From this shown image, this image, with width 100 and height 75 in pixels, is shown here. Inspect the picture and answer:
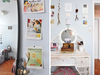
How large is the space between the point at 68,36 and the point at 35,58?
1.73 meters

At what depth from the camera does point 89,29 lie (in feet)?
7.75

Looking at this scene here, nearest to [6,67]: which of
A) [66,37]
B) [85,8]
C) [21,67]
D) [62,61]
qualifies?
[21,67]

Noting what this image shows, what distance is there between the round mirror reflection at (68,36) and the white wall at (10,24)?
5.81ft

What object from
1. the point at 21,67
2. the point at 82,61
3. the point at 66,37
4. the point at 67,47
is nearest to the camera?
the point at 21,67

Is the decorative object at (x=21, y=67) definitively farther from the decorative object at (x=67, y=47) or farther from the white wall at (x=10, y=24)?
the decorative object at (x=67, y=47)

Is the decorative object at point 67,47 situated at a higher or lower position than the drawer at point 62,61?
higher

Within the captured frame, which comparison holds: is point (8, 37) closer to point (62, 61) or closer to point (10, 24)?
point (10, 24)

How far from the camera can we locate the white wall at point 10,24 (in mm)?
728

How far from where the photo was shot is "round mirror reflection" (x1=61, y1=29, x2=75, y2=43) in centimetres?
240

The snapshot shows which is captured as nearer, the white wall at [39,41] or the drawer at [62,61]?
the white wall at [39,41]

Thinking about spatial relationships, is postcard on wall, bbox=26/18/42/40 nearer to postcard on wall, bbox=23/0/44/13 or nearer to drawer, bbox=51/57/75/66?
postcard on wall, bbox=23/0/44/13

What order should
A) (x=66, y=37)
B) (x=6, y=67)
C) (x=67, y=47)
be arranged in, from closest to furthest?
(x=6, y=67) → (x=67, y=47) → (x=66, y=37)

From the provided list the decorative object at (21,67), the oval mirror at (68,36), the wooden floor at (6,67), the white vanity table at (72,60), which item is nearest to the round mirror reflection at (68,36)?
the oval mirror at (68,36)

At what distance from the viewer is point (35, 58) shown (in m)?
0.89
